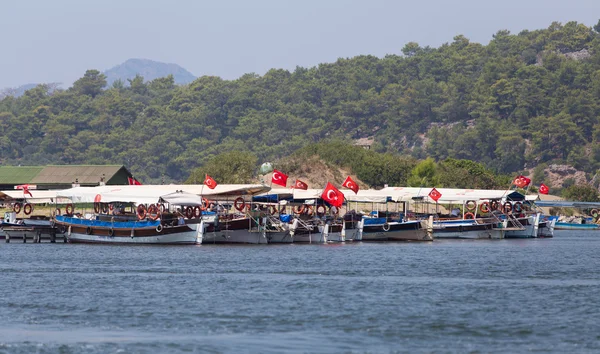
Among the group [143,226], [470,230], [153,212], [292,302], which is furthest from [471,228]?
[292,302]

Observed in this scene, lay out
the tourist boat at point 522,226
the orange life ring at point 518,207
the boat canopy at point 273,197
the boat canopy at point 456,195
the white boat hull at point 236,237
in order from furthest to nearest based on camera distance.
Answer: the orange life ring at point 518,207 → the tourist boat at point 522,226 → the boat canopy at point 456,195 → the boat canopy at point 273,197 → the white boat hull at point 236,237

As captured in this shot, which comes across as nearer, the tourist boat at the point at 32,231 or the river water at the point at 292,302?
the river water at the point at 292,302

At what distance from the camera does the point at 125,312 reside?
38.5 m

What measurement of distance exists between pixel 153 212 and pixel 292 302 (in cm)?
4108

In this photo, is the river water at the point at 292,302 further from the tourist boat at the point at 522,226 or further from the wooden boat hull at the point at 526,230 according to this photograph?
the wooden boat hull at the point at 526,230

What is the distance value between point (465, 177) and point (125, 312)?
364ft

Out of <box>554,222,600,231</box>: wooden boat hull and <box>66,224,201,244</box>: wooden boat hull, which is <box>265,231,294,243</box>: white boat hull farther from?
<box>554,222,600,231</box>: wooden boat hull

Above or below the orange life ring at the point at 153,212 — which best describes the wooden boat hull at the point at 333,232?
below

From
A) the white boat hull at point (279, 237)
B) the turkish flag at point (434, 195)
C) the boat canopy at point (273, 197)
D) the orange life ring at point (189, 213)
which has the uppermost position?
the turkish flag at point (434, 195)

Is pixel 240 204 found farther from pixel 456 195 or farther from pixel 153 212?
pixel 456 195

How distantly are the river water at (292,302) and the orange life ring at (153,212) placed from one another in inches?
380

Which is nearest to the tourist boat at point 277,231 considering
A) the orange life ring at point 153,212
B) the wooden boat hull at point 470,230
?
the orange life ring at point 153,212

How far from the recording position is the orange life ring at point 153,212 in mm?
75412

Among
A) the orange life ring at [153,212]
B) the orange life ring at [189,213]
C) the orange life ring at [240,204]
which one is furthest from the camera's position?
the orange life ring at [153,212]
